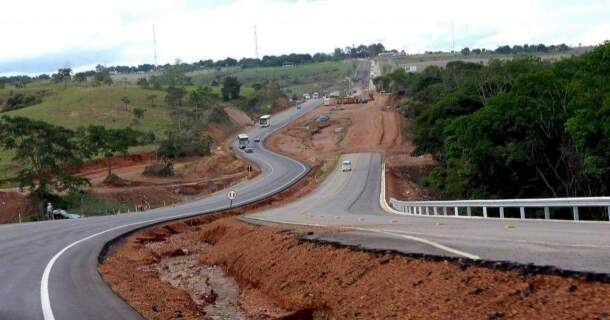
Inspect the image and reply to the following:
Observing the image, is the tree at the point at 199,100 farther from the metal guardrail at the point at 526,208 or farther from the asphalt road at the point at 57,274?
the asphalt road at the point at 57,274

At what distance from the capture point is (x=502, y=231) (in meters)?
16.6

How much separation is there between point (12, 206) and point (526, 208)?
42.1 m

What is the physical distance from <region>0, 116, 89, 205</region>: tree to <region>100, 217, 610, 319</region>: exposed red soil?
47.8 metres

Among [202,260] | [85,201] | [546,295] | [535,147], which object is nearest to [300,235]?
[202,260]

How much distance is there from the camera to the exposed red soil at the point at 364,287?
329 inches

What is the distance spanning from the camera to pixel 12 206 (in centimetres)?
6494

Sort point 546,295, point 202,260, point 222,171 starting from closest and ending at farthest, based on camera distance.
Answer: point 546,295 → point 202,260 → point 222,171

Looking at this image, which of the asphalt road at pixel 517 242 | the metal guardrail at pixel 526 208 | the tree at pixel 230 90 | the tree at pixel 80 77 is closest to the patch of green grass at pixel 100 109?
the tree at pixel 230 90

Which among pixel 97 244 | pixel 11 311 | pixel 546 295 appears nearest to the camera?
pixel 546 295

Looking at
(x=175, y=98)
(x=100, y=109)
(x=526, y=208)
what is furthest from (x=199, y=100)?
(x=526, y=208)

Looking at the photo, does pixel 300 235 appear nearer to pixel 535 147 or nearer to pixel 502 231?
pixel 502 231

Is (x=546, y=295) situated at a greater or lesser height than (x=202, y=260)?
greater

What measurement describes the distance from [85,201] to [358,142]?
5432 cm

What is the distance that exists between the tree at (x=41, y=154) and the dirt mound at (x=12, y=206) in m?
1.14
